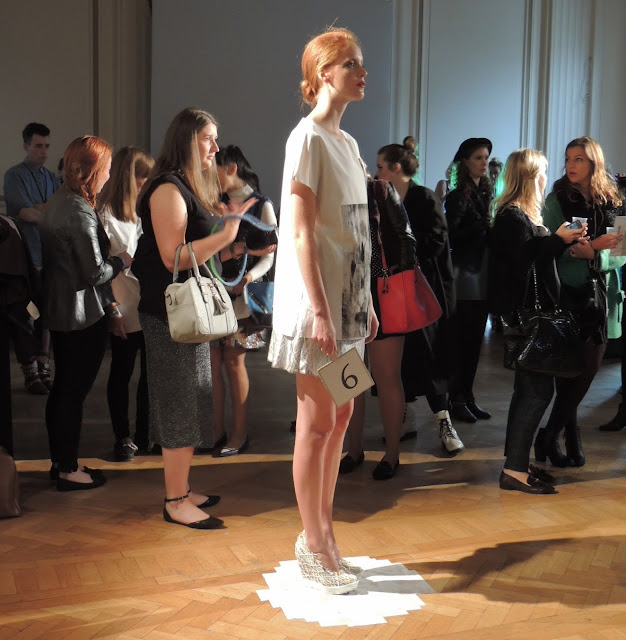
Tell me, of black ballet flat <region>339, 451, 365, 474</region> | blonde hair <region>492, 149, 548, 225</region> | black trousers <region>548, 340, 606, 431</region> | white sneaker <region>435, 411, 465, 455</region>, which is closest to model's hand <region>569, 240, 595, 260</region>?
blonde hair <region>492, 149, 548, 225</region>

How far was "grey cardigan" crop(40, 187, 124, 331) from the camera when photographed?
3.79 meters

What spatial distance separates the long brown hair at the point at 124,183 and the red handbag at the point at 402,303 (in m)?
1.25

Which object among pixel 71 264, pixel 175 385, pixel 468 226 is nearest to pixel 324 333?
pixel 175 385

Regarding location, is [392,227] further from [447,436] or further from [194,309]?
[447,436]

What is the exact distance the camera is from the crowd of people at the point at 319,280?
8.68 feet

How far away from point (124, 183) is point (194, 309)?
141 centimetres

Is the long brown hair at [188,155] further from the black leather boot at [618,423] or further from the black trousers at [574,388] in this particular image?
the black leather boot at [618,423]

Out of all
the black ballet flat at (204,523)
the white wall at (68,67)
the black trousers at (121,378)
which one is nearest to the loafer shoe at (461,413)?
the black trousers at (121,378)

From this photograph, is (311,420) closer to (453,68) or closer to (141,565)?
(141,565)

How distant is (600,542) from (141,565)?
1.65 meters

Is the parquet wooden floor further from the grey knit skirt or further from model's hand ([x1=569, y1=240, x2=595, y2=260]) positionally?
model's hand ([x1=569, y1=240, x2=595, y2=260])

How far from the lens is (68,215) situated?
3.79m

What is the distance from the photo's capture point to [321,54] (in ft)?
8.73

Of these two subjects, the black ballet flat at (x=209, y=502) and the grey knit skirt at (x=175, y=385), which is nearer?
the grey knit skirt at (x=175, y=385)
